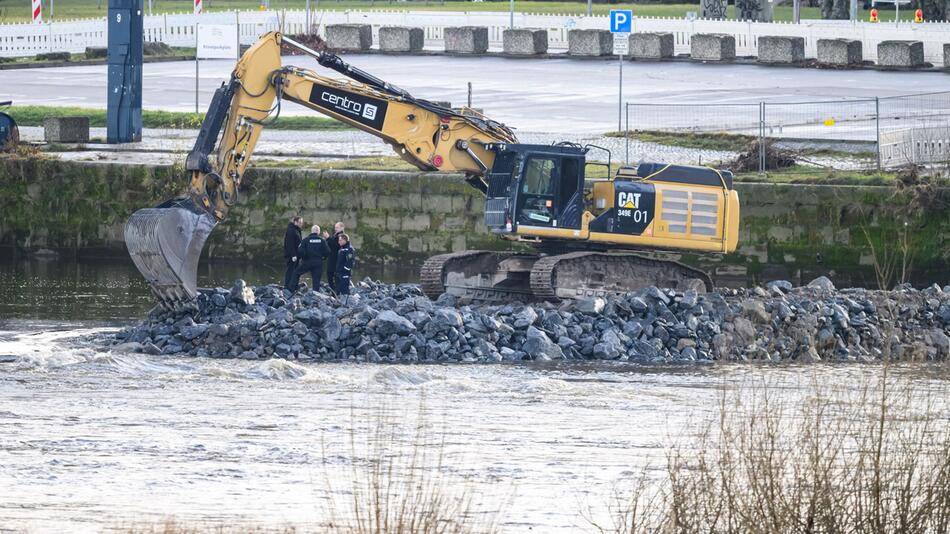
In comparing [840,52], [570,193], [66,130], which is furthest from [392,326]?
[840,52]

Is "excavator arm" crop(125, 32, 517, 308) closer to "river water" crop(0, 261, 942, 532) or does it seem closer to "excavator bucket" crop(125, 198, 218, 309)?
"excavator bucket" crop(125, 198, 218, 309)

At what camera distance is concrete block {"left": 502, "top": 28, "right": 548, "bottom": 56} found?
56.6 m

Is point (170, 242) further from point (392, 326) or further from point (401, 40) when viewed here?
point (401, 40)

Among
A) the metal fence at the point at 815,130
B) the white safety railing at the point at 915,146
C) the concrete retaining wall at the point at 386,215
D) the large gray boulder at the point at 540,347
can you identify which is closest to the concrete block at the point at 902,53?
the metal fence at the point at 815,130

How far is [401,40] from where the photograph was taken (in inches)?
2286

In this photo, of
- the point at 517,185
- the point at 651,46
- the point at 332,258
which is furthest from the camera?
the point at 651,46

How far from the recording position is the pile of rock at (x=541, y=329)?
22.0 metres

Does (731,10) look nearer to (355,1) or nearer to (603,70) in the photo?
(355,1)

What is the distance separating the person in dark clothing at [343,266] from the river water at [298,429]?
11.6 ft

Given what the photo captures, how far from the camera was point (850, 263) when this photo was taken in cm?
3152

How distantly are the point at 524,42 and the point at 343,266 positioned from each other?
3288cm

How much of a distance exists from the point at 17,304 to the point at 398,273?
27.2 ft

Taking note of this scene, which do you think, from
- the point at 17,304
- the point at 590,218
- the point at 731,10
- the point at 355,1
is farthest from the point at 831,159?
the point at 355,1

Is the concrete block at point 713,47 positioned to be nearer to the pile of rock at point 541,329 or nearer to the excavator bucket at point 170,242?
the pile of rock at point 541,329
